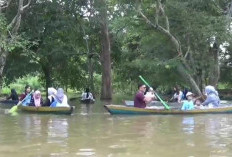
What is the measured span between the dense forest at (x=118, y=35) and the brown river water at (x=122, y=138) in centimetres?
656

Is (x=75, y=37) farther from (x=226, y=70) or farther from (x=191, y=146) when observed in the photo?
(x=191, y=146)

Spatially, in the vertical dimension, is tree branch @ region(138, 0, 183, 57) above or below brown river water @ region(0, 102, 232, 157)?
above

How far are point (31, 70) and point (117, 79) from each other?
62.3 ft

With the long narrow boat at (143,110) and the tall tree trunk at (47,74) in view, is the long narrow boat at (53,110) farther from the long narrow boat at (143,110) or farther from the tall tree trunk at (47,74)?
the tall tree trunk at (47,74)

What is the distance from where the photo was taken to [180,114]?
1697 cm

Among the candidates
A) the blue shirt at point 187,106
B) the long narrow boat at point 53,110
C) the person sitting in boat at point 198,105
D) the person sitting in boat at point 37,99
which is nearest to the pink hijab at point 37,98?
the person sitting in boat at point 37,99

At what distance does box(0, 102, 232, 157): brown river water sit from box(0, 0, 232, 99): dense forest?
21.5 ft

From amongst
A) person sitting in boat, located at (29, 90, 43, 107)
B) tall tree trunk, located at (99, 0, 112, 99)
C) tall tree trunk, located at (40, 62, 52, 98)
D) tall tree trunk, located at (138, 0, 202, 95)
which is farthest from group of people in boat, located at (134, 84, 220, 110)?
tall tree trunk, located at (99, 0, 112, 99)

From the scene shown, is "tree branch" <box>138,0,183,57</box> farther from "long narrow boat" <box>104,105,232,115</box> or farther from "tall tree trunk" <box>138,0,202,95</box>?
"long narrow boat" <box>104,105,232,115</box>

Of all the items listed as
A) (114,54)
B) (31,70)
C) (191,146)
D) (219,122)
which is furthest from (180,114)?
(114,54)

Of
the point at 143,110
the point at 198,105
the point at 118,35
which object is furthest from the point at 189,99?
the point at 118,35

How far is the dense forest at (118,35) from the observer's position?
24.0m

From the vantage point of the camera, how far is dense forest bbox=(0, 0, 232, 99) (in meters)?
24.0

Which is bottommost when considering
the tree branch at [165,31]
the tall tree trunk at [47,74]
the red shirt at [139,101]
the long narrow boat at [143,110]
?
the long narrow boat at [143,110]
